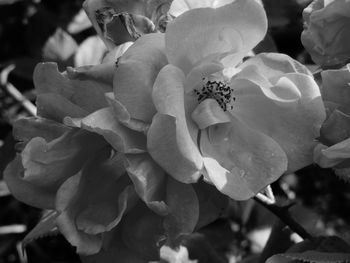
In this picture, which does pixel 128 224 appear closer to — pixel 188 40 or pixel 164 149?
pixel 164 149

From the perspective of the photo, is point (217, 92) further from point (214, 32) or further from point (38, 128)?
point (38, 128)

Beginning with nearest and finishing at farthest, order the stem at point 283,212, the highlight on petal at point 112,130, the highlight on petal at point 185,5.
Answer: the highlight on petal at point 112,130 → the highlight on petal at point 185,5 → the stem at point 283,212

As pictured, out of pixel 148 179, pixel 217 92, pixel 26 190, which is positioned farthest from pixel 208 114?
pixel 26 190

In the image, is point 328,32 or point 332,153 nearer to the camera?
point 332,153

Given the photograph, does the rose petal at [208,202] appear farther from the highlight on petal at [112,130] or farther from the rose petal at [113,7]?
the rose petal at [113,7]

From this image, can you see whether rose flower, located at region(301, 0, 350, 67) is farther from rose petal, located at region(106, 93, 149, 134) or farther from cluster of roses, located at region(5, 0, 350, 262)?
rose petal, located at region(106, 93, 149, 134)

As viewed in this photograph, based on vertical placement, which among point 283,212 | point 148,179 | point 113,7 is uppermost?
point 113,7

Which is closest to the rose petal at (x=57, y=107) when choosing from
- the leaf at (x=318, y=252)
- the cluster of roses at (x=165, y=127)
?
the cluster of roses at (x=165, y=127)
